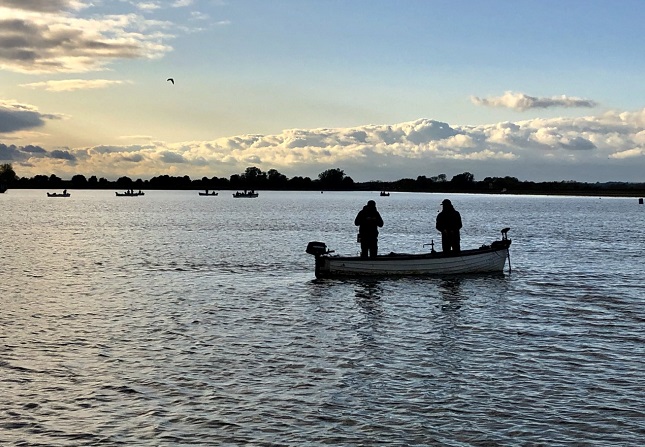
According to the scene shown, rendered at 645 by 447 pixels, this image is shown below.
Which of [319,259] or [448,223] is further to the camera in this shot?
[319,259]

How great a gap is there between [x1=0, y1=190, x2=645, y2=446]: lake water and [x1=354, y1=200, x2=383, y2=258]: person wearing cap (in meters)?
1.46

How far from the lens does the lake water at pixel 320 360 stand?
1115 centimetres

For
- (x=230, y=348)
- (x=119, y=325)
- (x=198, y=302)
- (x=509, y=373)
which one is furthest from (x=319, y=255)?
(x=509, y=373)

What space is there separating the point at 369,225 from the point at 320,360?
1519cm

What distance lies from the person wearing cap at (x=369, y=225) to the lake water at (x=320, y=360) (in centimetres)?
146

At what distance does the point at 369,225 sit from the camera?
30.6 m

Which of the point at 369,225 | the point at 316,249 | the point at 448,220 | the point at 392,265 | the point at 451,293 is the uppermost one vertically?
the point at 448,220

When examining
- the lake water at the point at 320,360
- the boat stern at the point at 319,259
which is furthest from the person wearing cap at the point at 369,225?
the boat stern at the point at 319,259

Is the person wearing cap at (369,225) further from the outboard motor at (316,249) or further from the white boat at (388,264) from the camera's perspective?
the outboard motor at (316,249)

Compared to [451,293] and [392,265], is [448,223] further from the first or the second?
[451,293]

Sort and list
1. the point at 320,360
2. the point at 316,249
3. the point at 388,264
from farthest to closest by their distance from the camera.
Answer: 1. the point at 316,249
2. the point at 388,264
3. the point at 320,360

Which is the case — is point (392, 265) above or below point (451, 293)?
above

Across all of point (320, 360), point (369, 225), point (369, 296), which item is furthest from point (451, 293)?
point (320, 360)

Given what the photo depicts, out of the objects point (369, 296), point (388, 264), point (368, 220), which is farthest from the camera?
point (388, 264)
